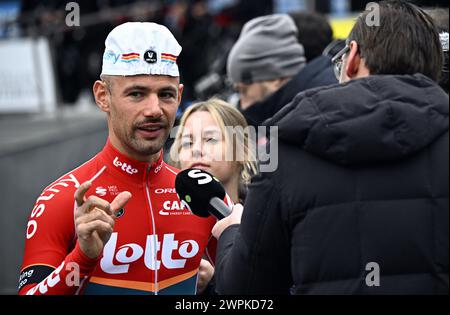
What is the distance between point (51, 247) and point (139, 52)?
A: 844 mm

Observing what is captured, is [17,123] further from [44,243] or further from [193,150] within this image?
[44,243]

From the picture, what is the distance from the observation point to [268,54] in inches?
244

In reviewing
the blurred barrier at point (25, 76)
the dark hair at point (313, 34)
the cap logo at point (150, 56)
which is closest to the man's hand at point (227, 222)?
the cap logo at point (150, 56)

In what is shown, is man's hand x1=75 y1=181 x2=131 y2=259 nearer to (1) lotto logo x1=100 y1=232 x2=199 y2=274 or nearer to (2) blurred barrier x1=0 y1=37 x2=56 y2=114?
(1) lotto logo x1=100 y1=232 x2=199 y2=274

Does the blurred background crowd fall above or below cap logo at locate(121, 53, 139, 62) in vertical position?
below

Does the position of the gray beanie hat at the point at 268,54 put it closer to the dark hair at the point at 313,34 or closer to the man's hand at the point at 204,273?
the dark hair at the point at 313,34

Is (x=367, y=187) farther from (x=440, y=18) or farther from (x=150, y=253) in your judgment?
(x=440, y=18)

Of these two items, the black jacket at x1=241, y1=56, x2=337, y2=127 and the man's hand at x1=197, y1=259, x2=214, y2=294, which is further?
the black jacket at x1=241, y1=56, x2=337, y2=127

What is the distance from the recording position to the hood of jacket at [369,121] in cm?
273

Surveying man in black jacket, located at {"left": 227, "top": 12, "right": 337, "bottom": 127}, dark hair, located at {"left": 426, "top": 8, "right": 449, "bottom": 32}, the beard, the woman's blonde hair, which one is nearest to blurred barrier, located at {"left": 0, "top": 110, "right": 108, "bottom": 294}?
man in black jacket, located at {"left": 227, "top": 12, "right": 337, "bottom": 127}

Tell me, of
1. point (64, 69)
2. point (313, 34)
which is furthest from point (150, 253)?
point (64, 69)

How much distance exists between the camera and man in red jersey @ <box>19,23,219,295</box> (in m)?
3.52
